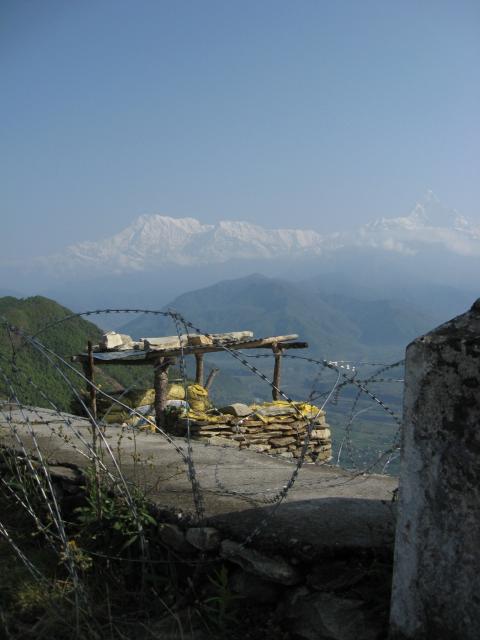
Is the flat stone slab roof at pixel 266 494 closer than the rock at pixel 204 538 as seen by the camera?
Yes

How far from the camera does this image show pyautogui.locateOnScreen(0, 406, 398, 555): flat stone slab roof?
4.37 meters

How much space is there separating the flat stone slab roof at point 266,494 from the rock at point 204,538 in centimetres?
10

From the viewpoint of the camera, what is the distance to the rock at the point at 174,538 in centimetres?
466

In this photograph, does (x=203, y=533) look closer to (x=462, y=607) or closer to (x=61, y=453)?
(x=462, y=607)

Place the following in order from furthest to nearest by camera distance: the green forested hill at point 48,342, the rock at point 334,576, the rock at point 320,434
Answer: the green forested hill at point 48,342 < the rock at point 320,434 < the rock at point 334,576

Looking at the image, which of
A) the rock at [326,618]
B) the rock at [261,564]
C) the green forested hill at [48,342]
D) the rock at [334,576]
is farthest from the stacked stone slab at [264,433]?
the green forested hill at [48,342]

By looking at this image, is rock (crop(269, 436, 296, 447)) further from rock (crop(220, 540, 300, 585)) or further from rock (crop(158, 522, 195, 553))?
rock (crop(220, 540, 300, 585))

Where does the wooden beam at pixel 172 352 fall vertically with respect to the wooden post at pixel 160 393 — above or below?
above

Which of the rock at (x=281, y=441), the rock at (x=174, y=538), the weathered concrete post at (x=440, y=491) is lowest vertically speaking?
the rock at (x=281, y=441)

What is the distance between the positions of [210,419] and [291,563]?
7.51 meters

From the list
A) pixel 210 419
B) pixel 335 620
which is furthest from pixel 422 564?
pixel 210 419

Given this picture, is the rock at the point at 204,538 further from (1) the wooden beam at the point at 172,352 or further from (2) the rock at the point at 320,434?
(2) the rock at the point at 320,434

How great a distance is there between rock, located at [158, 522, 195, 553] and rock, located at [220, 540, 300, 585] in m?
0.34

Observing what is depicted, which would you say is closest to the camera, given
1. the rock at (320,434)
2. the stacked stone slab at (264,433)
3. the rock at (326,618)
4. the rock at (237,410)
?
the rock at (326,618)
